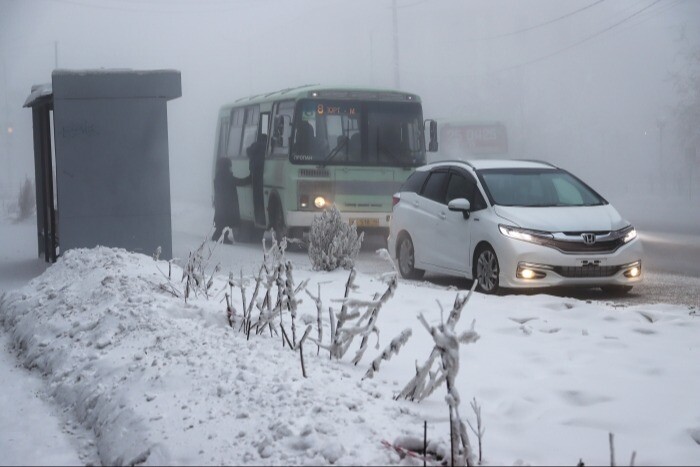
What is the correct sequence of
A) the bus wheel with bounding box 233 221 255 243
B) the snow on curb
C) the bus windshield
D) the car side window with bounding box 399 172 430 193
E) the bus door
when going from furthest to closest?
1. the bus wheel with bounding box 233 221 255 243
2. the bus door
3. the bus windshield
4. the car side window with bounding box 399 172 430 193
5. the snow on curb

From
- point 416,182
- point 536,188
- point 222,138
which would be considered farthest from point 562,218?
point 222,138

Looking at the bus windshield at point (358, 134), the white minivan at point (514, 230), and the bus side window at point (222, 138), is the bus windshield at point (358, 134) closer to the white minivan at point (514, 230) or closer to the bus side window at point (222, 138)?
the white minivan at point (514, 230)

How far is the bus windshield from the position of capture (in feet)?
66.2

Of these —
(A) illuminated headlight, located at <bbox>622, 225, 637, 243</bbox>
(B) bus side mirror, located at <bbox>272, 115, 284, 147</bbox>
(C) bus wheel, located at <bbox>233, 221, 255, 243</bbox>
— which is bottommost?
(C) bus wheel, located at <bbox>233, 221, 255, 243</bbox>

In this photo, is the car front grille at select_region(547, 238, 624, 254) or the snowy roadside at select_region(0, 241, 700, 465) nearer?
the snowy roadside at select_region(0, 241, 700, 465)

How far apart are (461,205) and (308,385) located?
736 centimetres

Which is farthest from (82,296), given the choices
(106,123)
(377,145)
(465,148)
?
(465,148)

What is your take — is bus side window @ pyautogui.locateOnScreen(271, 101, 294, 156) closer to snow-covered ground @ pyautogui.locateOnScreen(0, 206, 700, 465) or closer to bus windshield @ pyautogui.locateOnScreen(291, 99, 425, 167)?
bus windshield @ pyautogui.locateOnScreen(291, 99, 425, 167)

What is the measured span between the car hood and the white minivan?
1 cm

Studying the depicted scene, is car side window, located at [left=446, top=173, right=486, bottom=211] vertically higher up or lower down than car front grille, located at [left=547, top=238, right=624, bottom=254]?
higher up

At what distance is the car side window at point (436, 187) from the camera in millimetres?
14039

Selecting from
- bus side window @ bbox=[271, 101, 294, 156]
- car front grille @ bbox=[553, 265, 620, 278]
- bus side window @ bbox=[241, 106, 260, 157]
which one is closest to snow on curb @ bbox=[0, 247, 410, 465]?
car front grille @ bbox=[553, 265, 620, 278]

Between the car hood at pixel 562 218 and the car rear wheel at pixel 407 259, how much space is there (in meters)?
2.08

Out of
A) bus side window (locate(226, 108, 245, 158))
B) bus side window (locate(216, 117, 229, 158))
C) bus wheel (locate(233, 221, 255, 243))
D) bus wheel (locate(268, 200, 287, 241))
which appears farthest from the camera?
bus side window (locate(216, 117, 229, 158))
